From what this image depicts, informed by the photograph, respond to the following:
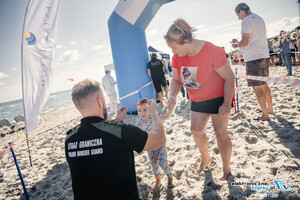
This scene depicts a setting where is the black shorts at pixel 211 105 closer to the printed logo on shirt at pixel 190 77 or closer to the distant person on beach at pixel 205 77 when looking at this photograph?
the distant person on beach at pixel 205 77

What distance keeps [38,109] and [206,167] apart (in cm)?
346

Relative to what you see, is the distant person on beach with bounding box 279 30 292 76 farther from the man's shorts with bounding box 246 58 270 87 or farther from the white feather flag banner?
the white feather flag banner

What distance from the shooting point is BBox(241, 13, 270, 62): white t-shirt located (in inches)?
117

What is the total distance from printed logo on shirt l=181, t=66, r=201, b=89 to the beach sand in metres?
1.31

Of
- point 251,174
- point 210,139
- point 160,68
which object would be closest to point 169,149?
point 210,139

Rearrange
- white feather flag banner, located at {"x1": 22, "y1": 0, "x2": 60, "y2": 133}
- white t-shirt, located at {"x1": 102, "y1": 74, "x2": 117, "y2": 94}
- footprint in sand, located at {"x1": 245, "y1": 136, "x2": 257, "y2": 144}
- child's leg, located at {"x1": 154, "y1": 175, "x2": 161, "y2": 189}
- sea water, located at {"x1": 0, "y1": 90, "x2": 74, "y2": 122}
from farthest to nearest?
sea water, located at {"x1": 0, "y1": 90, "x2": 74, "y2": 122} → white t-shirt, located at {"x1": 102, "y1": 74, "x2": 117, "y2": 94} → white feather flag banner, located at {"x1": 22, "y1": 0, "x2": 60, "y2": 133} → footprint in sand, located at {"x1": 245, "y1": 136, "x2": 257, "y2": 144} → child's leg, located at {"x1": 154, "y1": 175, "x2": 161, "y2": 189}

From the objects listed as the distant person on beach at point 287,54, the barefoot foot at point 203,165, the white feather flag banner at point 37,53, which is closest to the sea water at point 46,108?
the white feather flag banner at point 37,53

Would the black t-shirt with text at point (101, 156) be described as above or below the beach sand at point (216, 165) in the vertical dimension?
above

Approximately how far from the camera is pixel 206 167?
2469 mm

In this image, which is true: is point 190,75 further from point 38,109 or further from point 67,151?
point 38,109

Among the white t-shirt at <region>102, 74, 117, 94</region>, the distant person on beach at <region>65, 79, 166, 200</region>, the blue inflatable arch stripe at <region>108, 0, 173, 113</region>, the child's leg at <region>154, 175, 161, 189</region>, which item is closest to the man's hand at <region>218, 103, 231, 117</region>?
the distant person on beach at <region>65, 79, 166, 200</region>

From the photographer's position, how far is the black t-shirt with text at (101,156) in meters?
1.11

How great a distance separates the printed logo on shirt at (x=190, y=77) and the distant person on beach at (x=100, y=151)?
106 cm

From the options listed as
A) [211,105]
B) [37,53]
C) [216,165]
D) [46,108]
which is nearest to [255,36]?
[211,105]
